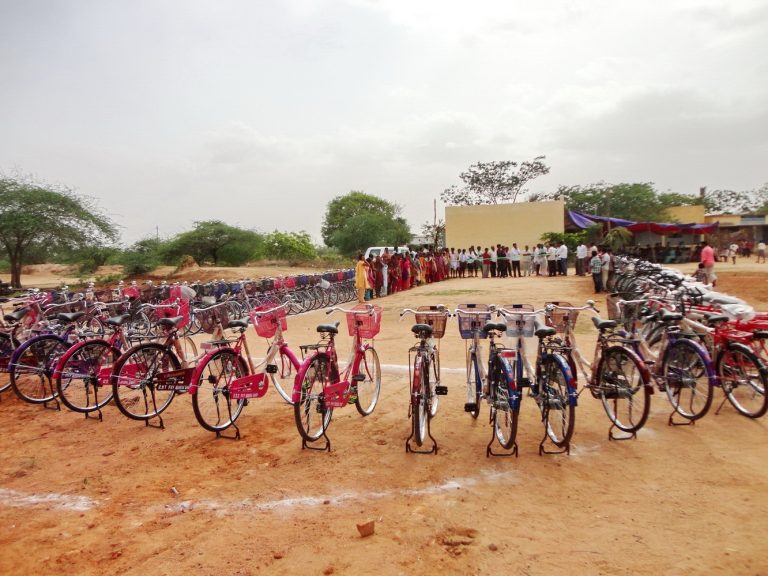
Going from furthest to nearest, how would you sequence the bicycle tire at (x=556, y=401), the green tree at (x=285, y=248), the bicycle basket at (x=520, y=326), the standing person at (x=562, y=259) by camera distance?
the green tree at (x=285, y=248) → the standing person at (x=562, y=259) → the bicycle basket at (x=520, y=326) → the bicycle tire at (x=556, y=401)

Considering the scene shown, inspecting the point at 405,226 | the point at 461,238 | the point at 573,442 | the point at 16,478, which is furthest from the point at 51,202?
the point at 405,226

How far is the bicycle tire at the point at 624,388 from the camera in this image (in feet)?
12.9

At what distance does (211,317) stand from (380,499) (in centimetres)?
294

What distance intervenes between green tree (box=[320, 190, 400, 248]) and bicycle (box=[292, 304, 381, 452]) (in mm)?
42873

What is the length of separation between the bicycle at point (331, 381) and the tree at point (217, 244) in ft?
89.7

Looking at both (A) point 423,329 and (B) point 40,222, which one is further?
(B) point 40,222

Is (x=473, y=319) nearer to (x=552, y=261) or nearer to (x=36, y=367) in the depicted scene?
(x=36, y=367)

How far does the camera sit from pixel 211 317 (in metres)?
5.32

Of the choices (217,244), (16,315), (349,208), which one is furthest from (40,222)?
(349,208)

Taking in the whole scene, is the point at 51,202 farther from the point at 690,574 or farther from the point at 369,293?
the point at 690,574

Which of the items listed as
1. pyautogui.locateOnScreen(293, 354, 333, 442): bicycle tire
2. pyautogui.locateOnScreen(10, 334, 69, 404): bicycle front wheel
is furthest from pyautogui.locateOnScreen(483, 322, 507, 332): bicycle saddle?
pyautogui.locateOnScreen(10, 334, 69, 404): bicycle front wheel

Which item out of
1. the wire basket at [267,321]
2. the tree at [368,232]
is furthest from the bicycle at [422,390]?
the tree at [368,232]

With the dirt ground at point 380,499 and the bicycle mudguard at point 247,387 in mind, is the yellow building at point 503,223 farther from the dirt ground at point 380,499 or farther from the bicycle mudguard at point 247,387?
the bicycle mudguard at point 247,387

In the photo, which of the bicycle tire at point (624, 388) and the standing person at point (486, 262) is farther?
the standing person at point (486, 262)
